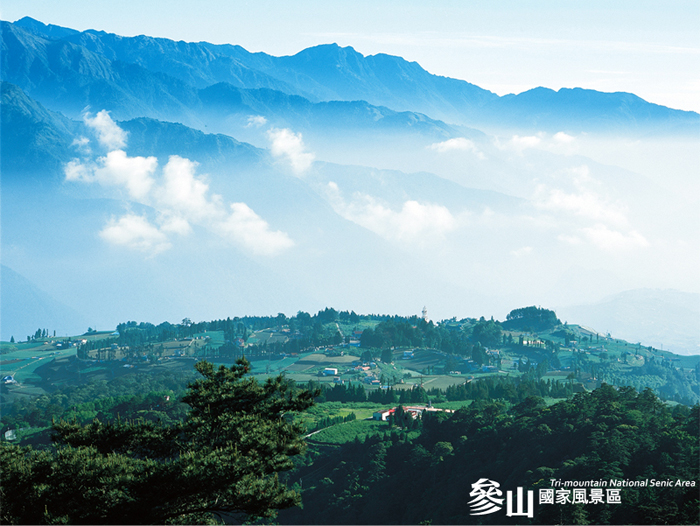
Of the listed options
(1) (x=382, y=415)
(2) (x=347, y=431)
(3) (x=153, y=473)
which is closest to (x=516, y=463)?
(2) (x=347, y=431)

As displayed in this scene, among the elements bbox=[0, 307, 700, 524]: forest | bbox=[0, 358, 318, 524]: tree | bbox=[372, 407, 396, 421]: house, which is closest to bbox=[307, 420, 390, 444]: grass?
bbox=[0, 307, 700, 524]: forest

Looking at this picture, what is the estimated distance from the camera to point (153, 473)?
29500 mm

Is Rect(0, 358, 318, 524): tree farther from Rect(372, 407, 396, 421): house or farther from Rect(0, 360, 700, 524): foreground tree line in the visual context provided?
Rect(372, 407, 396, 421): house

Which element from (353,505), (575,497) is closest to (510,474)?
(353,505)

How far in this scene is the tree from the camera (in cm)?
2952

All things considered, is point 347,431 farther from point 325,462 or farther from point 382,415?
point 325,462

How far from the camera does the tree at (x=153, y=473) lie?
2952 cm

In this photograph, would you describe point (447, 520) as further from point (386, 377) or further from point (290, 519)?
point (386, 377)

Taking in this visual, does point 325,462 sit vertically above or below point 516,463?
below

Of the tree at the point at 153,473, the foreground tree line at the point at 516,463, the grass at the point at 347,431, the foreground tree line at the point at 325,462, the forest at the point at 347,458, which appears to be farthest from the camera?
the grass at the point at 347,431

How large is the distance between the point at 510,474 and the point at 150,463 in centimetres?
4976

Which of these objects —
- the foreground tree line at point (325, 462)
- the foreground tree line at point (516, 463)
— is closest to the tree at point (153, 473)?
the foreground tree line at point (325, 462)

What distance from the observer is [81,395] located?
18188 centimetres

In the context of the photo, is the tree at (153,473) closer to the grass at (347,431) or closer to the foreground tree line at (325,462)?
the foreground tree line at (325,462)
